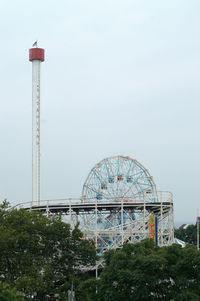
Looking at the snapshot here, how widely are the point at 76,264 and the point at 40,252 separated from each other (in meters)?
3.13

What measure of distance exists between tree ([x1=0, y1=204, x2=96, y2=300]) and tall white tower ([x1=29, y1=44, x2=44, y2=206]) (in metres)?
35.3

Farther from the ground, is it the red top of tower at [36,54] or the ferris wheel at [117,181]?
the red top of tower at [36,54]

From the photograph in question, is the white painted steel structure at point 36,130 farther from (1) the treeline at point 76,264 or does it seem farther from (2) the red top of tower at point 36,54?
(1) the treeline at point 76,264

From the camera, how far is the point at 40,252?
4250 cm

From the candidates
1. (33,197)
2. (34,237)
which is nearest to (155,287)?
(34,237)

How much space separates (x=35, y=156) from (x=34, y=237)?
39819mm

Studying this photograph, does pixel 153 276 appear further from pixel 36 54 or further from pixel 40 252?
pixel 36 54

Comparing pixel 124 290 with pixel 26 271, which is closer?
pixel 124 290

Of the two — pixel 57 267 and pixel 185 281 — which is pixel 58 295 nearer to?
pixel 57 267

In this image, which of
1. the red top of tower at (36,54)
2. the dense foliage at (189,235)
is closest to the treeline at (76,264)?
the red top of tower at (36,54)

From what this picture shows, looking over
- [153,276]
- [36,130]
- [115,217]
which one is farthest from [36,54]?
[153,276]

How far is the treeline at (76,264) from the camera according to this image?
33531mm

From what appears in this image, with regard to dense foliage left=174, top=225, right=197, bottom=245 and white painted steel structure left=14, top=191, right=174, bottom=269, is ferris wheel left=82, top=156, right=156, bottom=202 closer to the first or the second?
white painted steel structure left=14, top=191, right=174, bottom=269

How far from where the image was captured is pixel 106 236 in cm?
6206
